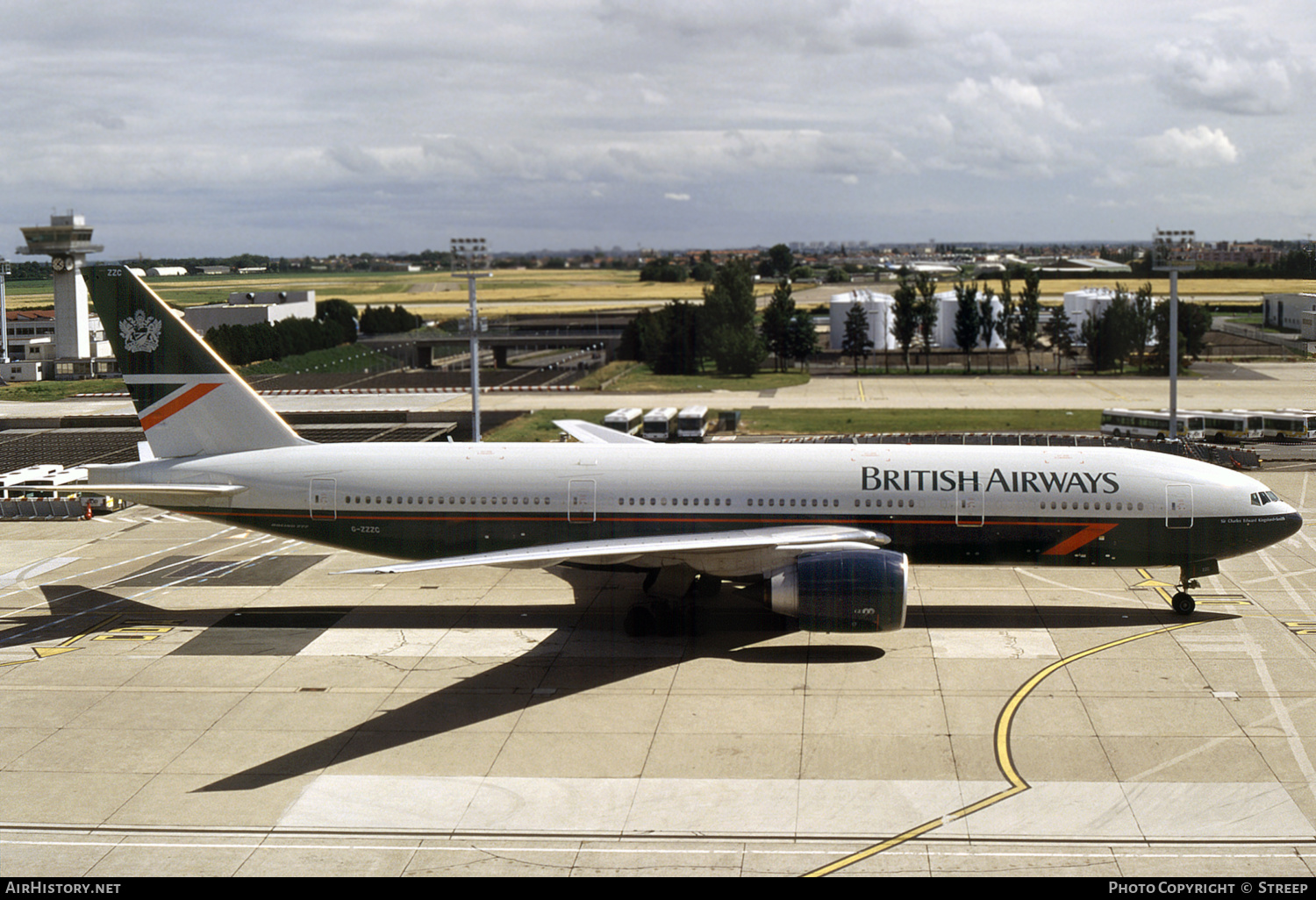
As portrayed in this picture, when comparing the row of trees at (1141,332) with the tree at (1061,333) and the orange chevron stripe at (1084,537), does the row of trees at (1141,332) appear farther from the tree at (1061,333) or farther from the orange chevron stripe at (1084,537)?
the orange chevron stripe at (1084,537)

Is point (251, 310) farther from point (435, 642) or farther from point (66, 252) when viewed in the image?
point (435, 642)

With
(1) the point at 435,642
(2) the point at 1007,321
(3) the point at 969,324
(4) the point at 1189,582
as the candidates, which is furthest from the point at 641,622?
(2) the point at 1007,321

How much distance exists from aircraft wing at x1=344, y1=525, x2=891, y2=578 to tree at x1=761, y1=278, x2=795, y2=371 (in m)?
87.7

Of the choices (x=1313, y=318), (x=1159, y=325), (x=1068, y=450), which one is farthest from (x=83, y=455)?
(x=1159, y=325)

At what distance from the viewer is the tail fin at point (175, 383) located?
117 ft

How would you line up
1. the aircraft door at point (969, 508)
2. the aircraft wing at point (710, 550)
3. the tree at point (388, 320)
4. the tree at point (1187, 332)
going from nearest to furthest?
the aircraft wing at point (710, 550) → the aircraft door at point (969, 508) → the tree at point (1187, 332) → the tree at point (388, 320)

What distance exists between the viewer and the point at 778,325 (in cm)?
12050

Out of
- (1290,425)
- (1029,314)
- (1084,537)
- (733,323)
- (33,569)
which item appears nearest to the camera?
(1084,537)

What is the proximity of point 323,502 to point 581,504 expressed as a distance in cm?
801

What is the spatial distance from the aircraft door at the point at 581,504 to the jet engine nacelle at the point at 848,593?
22.2 ft

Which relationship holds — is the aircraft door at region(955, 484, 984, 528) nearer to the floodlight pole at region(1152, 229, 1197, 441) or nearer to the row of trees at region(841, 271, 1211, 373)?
the floodlight pole at region(1152, 229, 1197, 441)

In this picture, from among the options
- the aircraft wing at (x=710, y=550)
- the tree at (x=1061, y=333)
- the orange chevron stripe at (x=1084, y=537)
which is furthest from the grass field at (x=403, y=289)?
the orange chevron stripe at (x=1084, y=537)

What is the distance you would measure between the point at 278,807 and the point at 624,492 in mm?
14679
